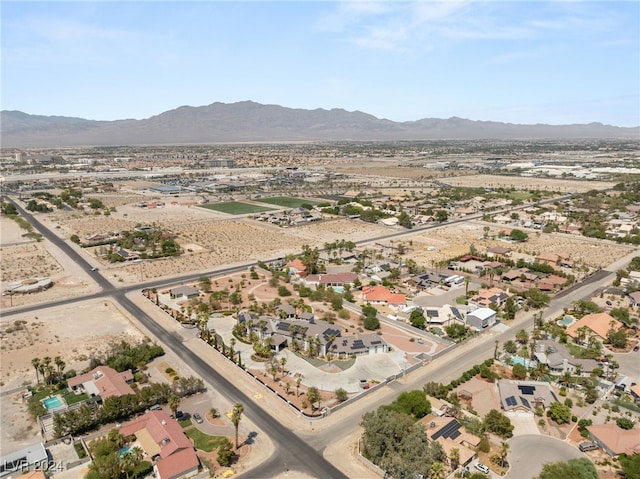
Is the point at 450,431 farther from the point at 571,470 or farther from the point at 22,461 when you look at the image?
the point at 22,461

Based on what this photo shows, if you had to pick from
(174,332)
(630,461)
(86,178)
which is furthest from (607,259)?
(86,178)

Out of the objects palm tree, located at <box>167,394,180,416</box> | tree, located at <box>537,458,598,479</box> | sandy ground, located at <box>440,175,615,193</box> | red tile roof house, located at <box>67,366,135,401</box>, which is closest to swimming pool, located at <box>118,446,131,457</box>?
palm tree, located at <box>167,394,180,416</box>

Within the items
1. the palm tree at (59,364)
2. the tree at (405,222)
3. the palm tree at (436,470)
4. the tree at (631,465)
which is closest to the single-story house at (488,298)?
the tree at (631,465)

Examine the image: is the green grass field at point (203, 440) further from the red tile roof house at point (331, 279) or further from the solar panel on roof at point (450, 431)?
the red tile roof house at point (331, 279)

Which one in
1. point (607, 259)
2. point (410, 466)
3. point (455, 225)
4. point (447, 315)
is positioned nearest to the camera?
point (410, 466)

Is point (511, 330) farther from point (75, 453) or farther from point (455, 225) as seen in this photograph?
point (455, 225)

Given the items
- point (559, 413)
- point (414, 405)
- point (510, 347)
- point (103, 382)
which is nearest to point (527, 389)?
point (559, 413)
